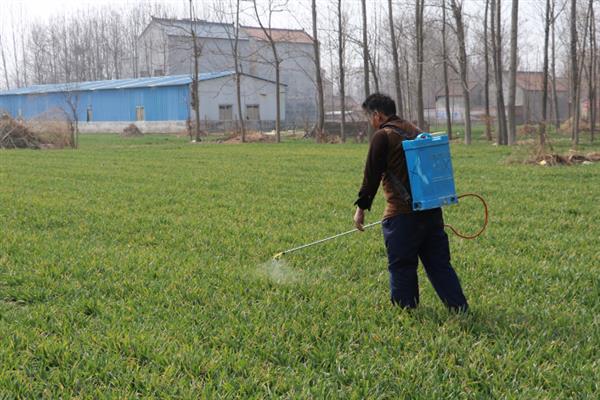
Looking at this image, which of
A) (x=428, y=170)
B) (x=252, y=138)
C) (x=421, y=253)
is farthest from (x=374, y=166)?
(x=252, y=138)

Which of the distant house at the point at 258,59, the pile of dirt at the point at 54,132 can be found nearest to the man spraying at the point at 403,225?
the pile of dirt at the point at 54,132

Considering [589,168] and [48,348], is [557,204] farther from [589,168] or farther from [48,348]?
[48,348]

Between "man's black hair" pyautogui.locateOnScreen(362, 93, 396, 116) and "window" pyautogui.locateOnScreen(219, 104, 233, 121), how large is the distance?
4626 cm

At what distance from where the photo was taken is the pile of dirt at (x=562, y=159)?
15492 mm

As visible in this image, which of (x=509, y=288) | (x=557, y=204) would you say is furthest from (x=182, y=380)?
(x=557, y=204)

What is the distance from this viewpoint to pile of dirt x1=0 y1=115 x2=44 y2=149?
27.3 metres

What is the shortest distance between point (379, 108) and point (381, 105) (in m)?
0.03

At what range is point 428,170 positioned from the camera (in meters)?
4.34

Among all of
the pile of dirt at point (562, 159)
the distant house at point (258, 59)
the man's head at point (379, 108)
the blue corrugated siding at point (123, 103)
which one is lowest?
the pile of dirt at point (562, 159)

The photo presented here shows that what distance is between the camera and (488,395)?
3.38 meters

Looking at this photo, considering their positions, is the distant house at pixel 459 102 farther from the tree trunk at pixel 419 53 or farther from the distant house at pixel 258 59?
the tree trunk at pixel 419 53

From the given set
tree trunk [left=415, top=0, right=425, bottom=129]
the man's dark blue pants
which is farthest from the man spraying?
tree trunk [left=415, top=0, right=425, bottom=129]

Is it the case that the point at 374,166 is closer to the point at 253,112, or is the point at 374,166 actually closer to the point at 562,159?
the point at 562,159

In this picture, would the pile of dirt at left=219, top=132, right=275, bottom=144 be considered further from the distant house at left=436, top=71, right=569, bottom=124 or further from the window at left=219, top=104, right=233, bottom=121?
the distant house at left=436, top=71, right=569, bottom=124
